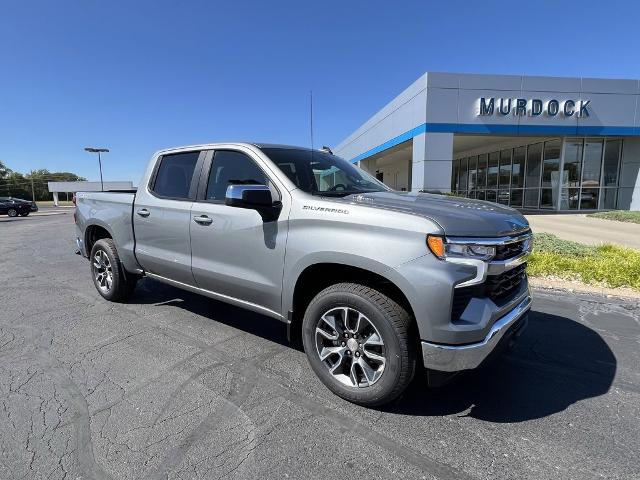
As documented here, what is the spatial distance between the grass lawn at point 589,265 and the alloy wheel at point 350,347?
4.52 meters

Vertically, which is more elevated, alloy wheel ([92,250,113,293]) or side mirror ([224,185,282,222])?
side mirror ([224,185,282,222])

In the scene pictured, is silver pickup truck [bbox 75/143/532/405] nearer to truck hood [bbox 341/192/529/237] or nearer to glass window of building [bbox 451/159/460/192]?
truck hood [bbox 341/192/529/237]

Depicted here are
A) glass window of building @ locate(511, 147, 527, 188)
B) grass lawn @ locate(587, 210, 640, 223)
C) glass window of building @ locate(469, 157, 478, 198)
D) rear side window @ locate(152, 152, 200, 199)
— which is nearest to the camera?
rear side window @ locate(152, 152, 200, 199)

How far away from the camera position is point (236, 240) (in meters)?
3.32

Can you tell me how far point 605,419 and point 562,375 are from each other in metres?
0.60

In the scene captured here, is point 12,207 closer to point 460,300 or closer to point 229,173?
point 229,173

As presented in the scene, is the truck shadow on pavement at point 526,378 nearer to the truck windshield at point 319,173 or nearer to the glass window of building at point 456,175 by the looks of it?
the truck windshield at point 319,173

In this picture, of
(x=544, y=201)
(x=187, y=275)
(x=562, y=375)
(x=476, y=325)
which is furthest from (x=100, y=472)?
(x=544, y=201)

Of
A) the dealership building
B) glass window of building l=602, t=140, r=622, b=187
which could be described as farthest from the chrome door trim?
glass window of building l=602, t=140, r=622, b=187

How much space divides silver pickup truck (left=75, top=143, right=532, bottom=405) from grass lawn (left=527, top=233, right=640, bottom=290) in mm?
3596

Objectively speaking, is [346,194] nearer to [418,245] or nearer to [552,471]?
[418,245]

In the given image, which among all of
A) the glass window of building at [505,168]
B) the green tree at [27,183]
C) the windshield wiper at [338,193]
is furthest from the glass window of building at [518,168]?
the green tree at [27,183]

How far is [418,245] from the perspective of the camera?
2.36 meters

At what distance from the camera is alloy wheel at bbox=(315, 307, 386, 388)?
2648mm
